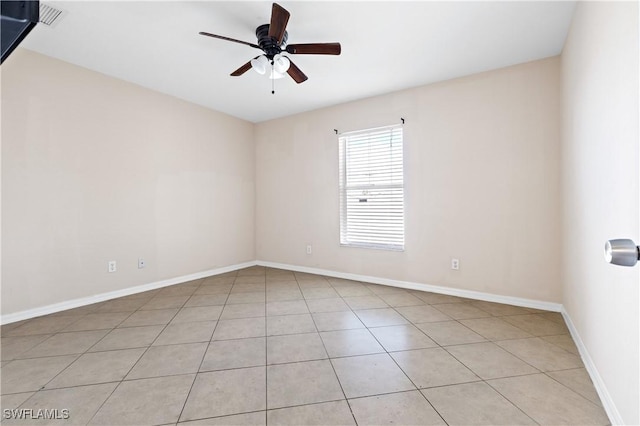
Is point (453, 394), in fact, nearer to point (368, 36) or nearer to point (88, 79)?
point (368, 36)

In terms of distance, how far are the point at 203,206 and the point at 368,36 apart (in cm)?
328

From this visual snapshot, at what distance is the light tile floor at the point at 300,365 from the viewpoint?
146cm

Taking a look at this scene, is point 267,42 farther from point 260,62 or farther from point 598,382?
point 598,382

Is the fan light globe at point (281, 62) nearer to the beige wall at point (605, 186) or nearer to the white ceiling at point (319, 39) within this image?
the white ceiling at point (319, 39)

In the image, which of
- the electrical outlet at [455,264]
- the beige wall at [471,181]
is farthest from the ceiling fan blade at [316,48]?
the electrical outlet at [455,264]

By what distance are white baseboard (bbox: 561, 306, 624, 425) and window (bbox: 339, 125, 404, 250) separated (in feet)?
6.21

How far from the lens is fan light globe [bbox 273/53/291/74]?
229 centimetres

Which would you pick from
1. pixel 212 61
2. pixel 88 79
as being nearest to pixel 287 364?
pixel 212 61

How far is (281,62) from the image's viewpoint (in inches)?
90.6

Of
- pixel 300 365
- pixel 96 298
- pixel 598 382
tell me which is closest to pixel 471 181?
pixel 598 382

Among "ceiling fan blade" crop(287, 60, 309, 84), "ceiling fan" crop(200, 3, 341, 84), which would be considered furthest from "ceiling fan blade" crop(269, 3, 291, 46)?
"ceiling fan blade" crop(287, 60, 309, 84)

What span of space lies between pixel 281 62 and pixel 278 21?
0.38 m

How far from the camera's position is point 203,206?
433cm

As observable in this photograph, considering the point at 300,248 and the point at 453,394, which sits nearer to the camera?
the point at 453,394
